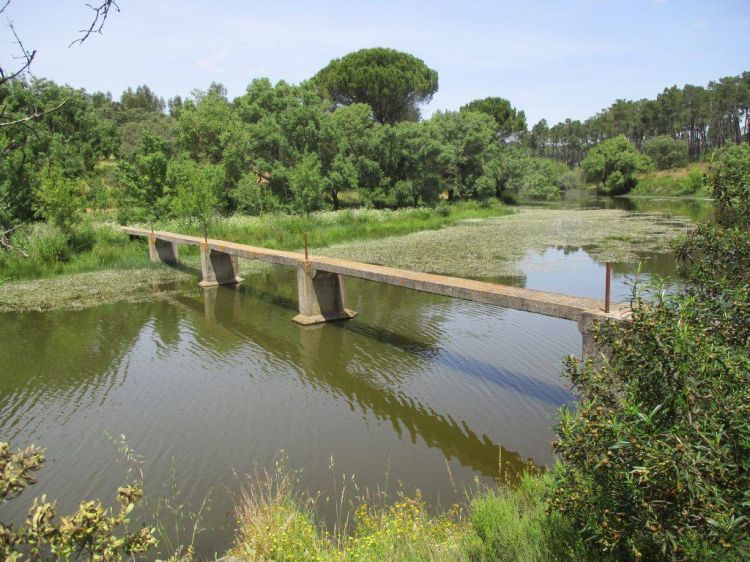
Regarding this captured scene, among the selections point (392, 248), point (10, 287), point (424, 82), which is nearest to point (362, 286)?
point (392, 248)

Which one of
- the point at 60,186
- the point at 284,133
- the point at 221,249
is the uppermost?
the point at 284,133

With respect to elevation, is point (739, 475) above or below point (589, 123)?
below

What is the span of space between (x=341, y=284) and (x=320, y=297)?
0.66m

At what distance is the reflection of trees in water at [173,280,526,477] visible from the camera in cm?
740

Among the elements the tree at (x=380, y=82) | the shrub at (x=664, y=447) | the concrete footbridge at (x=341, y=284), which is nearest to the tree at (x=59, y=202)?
the concrete footbridge at (x=341, y=284)

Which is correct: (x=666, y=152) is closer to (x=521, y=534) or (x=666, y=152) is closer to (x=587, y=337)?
(x=587, y=337)

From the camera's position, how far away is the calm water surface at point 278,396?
6742mm

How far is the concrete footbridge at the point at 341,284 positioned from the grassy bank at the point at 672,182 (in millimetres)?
56129

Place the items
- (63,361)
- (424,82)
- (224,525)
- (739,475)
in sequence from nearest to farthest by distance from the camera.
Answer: (739,475) → (224,525) → (63,361) → (424,82)

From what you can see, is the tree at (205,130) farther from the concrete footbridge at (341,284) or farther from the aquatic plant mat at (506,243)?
the aquatic plant mat at (506,243)

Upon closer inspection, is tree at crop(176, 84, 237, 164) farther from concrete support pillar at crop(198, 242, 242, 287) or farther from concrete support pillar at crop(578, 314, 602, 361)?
concrete support pillar at crop(578, 314, 602, 361)

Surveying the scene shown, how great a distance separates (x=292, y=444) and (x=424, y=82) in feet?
175

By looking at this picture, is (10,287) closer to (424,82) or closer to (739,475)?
(739,475)

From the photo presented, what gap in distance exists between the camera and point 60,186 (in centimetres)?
2195
